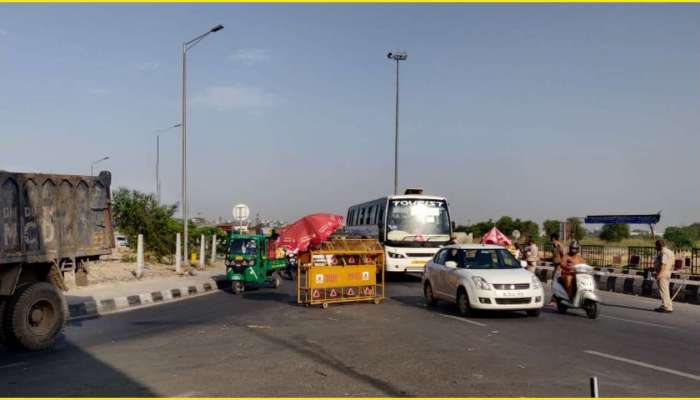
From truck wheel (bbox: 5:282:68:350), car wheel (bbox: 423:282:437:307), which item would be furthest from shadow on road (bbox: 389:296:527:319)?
truck wheel (bbox: 5:282:68:350)

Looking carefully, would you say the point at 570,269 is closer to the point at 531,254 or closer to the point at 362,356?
the point at 362,356

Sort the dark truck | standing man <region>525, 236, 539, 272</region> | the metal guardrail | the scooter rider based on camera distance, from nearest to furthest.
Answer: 1. the dark truck
2. the scooter rider
3. standing man <region>525, 236, 539, 272</region>
4. the metal guardrail

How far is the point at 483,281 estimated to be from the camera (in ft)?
42.1

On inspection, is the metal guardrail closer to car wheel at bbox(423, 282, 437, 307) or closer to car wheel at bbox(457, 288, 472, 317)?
car wheel at bbox(423, 282, 437, 307)

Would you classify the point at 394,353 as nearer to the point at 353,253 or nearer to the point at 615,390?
the point at 615,390

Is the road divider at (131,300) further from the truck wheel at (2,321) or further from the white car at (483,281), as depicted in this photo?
the white car at (483,281)

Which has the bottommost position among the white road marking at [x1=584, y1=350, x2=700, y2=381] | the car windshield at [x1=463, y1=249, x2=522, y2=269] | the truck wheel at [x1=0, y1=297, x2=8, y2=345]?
the white road marking at [x1=584, y1=350, x2=700, y2=381]

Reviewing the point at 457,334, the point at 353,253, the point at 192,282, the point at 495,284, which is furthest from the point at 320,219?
the point at 457,334

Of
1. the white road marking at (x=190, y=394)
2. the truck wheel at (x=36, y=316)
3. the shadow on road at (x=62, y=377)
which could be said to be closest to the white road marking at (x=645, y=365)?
the white road marking at (x=190, y=394)

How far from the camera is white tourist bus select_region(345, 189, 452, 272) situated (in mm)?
22469

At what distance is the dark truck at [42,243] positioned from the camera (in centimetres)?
953

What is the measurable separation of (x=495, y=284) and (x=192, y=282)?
13009 mm

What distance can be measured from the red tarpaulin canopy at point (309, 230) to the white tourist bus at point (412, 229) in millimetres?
1842

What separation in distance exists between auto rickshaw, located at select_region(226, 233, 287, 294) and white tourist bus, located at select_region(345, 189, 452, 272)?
4.75m
